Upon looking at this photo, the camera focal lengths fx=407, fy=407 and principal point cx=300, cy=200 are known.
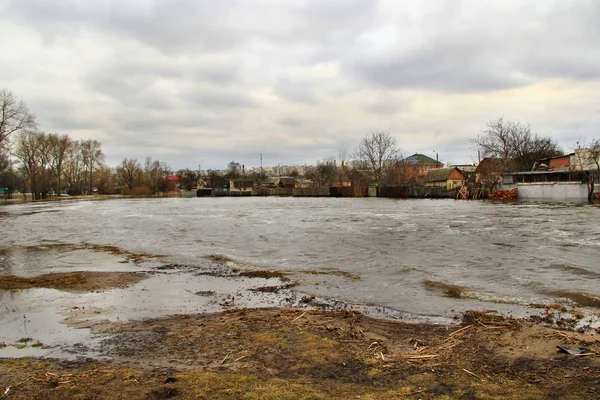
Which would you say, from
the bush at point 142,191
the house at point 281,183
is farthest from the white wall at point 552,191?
the bush at point 142,191

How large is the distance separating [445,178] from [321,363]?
90304 mm

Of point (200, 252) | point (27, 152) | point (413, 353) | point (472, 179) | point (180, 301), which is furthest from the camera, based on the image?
point (27, 152)

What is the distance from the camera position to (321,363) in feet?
15.0

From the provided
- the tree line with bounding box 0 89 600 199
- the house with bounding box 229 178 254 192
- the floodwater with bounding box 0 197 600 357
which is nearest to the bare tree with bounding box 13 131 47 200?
the tree line with bounding box 0 89 600 199

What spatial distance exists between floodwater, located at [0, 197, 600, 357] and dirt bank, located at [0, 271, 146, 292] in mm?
495

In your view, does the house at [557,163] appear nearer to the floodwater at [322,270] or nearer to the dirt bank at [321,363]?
the floodwater at [322,270]

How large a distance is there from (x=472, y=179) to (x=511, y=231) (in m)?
46.5

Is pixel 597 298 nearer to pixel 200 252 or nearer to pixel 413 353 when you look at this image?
pixel 413 353

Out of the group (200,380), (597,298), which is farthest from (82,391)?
(597,298)

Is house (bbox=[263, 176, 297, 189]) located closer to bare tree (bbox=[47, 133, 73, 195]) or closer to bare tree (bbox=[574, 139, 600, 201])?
bare tree (bbox=[47, 133, 73, 195])

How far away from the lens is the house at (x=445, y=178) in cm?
8694

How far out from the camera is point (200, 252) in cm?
1499

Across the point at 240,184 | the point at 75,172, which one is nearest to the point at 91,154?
the point at 75,172

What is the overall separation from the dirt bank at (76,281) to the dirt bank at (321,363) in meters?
3.34
